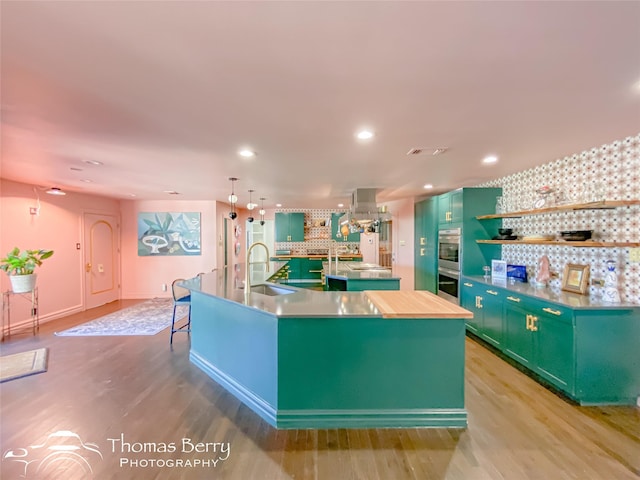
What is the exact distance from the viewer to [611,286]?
2.51 meters

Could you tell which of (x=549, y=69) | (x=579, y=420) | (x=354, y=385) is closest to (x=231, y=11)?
(x=549, y=69)

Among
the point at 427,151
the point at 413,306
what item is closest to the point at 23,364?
the point at 413,306

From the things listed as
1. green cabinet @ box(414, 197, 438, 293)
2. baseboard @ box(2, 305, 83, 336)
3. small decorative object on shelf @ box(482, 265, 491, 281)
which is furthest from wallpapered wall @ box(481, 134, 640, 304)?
baseboard @ box(2, 305, 83, 336)

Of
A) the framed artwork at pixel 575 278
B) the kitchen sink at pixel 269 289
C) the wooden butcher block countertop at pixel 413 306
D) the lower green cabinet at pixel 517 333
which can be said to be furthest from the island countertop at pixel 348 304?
the framed artwork at pixel 575 278

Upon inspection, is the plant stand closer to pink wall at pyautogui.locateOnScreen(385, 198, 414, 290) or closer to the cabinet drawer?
the cabinet drawer

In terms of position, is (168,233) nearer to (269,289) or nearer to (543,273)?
(269,289)

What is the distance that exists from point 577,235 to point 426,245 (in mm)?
2832

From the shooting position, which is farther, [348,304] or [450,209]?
[450,209]

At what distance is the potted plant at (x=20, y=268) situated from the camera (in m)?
3.76

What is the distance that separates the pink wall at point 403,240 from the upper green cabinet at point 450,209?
146 centimetres

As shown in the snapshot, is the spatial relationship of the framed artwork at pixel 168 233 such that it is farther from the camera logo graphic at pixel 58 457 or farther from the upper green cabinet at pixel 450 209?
the upper green cabinet at pixel 450 209

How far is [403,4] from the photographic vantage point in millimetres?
1067

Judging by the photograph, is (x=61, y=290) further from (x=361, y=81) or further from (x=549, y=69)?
(x=549, y=69)

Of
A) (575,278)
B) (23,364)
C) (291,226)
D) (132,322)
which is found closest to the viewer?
(575,278)
